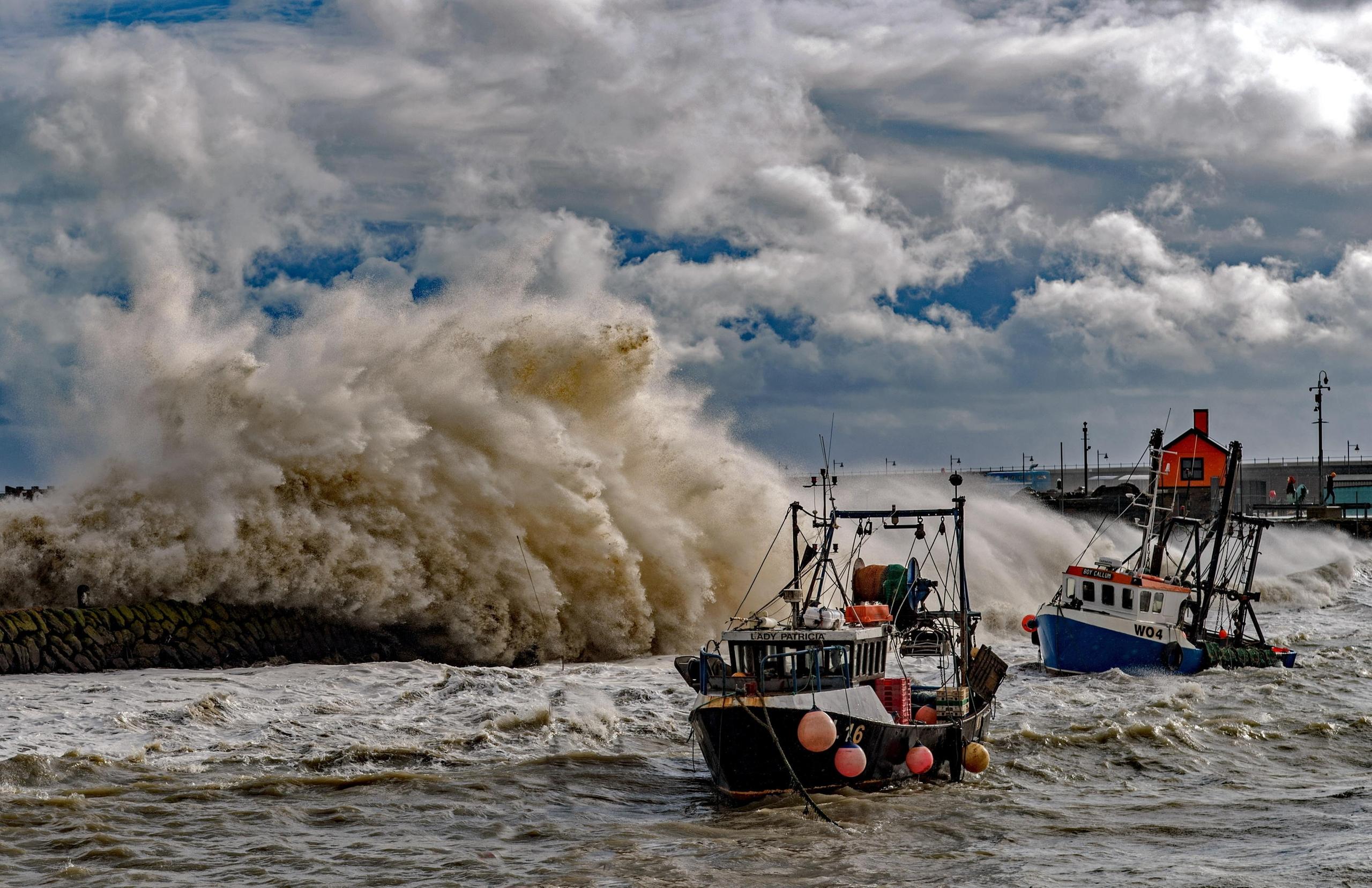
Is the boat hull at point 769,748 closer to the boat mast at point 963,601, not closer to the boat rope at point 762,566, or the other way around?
the boat mast at point 963,601

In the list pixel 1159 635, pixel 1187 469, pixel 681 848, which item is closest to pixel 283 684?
pixel 681 848

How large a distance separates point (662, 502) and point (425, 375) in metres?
7.40

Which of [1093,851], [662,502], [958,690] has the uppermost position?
[662,502]

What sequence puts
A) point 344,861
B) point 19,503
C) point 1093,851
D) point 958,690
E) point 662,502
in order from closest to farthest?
point 344,861 → point 1093,851 → point 958,690 → point 19,503 → point 662,502

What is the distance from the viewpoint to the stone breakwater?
979 inches

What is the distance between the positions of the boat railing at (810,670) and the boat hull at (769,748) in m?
0.48

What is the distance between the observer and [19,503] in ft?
96.5

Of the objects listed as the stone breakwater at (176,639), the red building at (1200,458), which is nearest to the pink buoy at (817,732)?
the stone breakwater at (176,639)

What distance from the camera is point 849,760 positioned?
17266 millimetres

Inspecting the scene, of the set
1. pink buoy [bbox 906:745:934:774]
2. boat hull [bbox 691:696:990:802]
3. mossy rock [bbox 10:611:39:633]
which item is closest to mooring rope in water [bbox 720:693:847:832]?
boat hull [bbox 691:696:990:802]

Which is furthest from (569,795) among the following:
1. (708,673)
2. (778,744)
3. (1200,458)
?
(1200,458)

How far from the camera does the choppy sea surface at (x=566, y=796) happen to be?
14.6m

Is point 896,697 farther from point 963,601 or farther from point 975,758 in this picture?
point 963,601

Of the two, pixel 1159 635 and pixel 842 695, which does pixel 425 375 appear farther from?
pixel 1159 635
